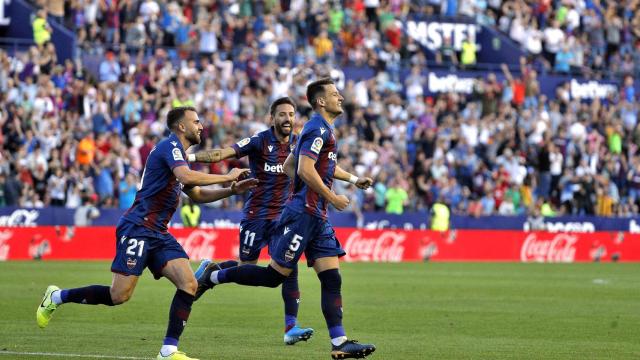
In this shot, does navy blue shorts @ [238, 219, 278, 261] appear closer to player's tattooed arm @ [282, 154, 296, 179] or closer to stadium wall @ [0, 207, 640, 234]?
player's tattooed arm @ [282, 154, 296, 179]

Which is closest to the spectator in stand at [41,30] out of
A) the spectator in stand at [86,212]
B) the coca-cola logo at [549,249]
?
the spectator in stand at [86,212]

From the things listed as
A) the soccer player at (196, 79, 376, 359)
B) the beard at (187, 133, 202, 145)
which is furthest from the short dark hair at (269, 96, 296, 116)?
the beard at (187, 133, 202, 145)

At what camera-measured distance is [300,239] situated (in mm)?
12453

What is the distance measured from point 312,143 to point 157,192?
1486 mm

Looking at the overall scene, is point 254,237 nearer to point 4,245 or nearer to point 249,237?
point 249,237

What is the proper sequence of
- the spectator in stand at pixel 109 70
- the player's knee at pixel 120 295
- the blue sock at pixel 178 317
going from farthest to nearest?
the spectator in stand at pixel 109 70, the player's knee at pixel 120 295, the blue sock at pixel 178 317

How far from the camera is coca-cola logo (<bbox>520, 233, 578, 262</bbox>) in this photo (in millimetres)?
37688

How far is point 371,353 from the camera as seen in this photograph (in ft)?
40.5

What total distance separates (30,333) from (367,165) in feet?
73.2

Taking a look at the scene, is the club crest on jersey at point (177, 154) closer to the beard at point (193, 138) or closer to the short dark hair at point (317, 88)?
the beard at point (193, 138)

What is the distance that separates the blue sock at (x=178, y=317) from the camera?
38.8ft

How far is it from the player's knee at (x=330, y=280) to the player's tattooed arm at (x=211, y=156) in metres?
2.28

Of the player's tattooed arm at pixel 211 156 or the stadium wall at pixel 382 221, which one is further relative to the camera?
the stadium wall at pixel 382 221

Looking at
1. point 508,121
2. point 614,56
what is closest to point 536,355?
point 508,121
